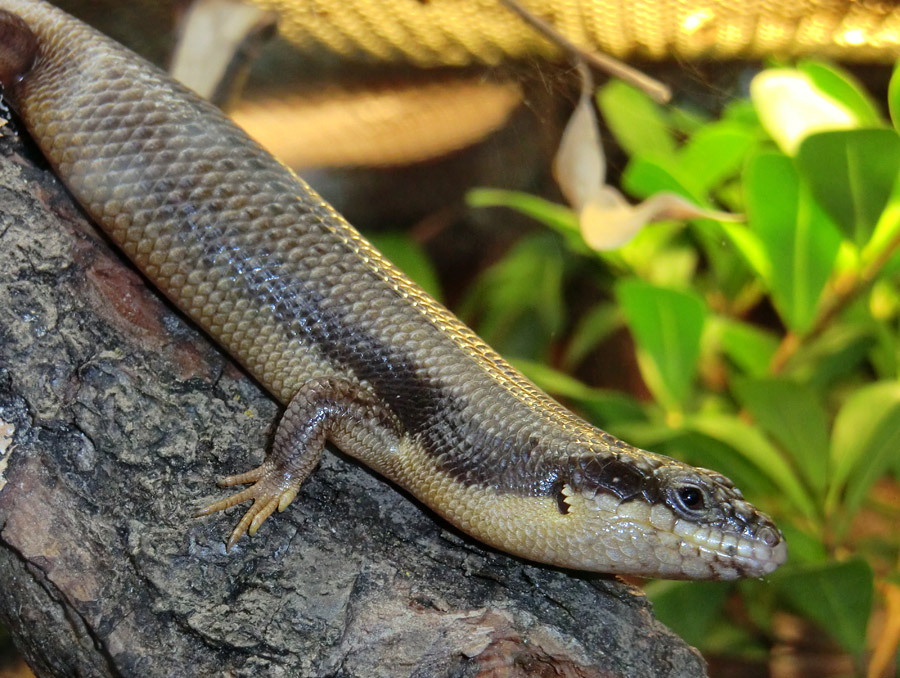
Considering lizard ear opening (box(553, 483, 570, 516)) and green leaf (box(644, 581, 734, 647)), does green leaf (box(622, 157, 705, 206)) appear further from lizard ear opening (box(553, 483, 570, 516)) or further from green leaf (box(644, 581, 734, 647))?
green leaf (box(644, 581, 734, 647))

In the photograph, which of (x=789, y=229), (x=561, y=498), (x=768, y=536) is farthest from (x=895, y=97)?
(x=561, y=498)

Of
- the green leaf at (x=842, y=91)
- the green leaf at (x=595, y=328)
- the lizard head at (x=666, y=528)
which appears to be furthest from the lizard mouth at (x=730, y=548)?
the green leaf at (x=595, y=328)

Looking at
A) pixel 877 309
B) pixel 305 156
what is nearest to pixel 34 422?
pixel 305 156

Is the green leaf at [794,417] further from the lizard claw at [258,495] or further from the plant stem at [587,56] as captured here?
the lizard claw at [258,495]

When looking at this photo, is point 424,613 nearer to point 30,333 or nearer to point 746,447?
point 30,333

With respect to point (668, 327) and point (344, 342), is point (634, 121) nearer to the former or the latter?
point (668, 327)

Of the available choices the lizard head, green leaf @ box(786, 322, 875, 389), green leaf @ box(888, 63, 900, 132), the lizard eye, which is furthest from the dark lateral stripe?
green leaf @ box(786, 322, 875, 389)
